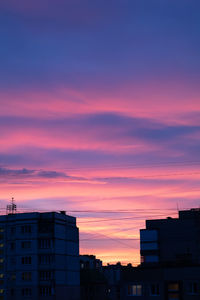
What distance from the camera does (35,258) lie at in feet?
525

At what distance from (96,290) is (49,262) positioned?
40263 millimetres

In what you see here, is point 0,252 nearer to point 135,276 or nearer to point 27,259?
point 27,259

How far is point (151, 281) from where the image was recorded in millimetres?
99938

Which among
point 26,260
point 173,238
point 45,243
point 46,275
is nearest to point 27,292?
point 46,275

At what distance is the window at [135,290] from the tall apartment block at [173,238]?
90.9 metres

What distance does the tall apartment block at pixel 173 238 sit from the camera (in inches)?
7554

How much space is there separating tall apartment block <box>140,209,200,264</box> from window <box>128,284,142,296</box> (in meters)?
90.9

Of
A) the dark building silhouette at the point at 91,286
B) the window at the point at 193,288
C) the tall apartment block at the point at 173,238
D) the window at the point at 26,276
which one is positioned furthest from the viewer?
the tall apartment block at the point at 173,238

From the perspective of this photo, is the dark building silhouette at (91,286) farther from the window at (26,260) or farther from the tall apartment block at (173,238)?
the window at (26,260)

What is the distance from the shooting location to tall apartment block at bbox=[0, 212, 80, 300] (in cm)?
15825

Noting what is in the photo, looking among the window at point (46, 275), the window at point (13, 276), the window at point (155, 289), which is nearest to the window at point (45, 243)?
the window at point (46, 275)

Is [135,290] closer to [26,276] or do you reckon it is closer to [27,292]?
[27,292]

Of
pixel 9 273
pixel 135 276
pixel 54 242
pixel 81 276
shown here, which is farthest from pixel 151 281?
pixel 81 276

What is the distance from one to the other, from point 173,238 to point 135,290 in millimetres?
95791
